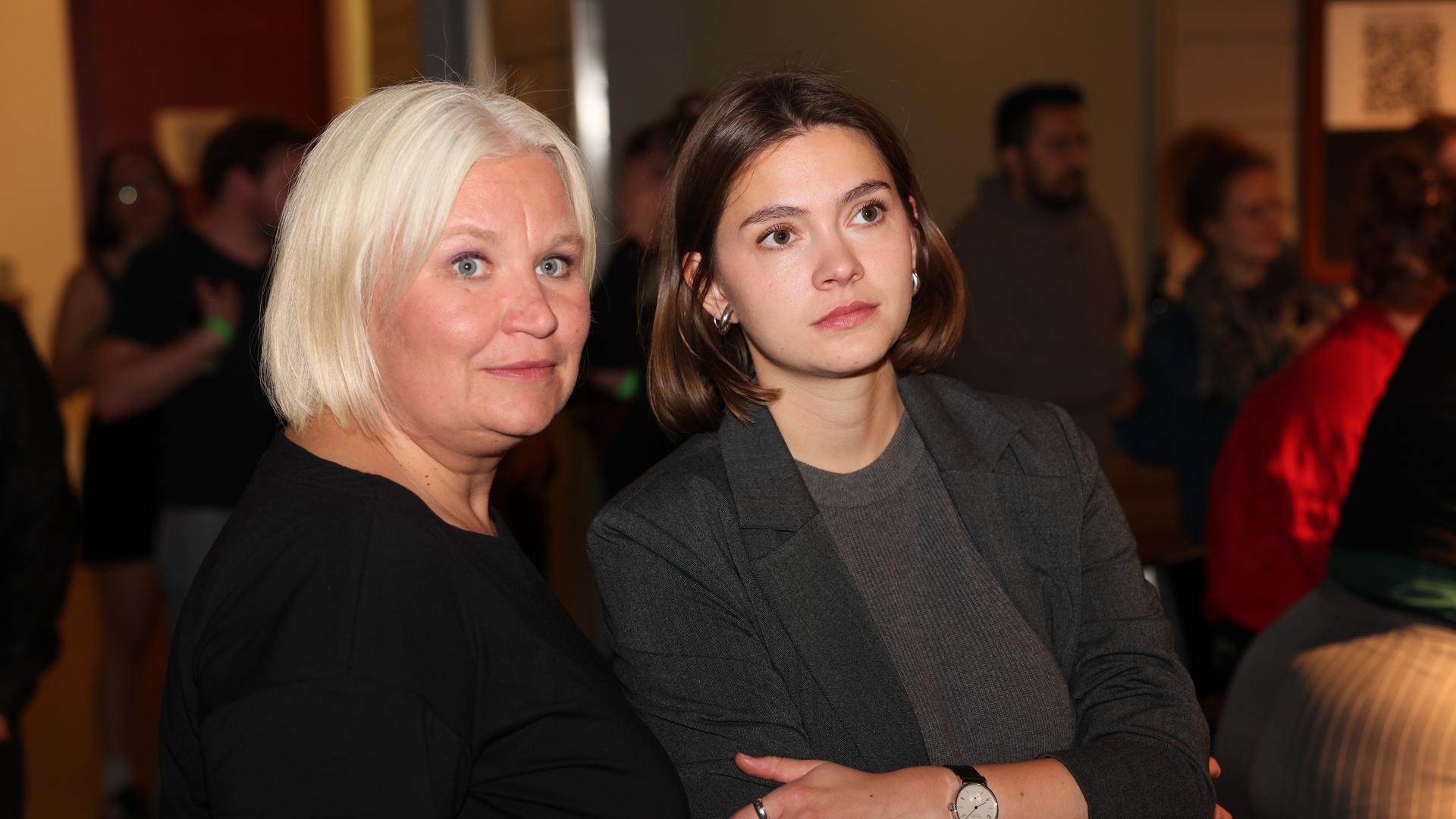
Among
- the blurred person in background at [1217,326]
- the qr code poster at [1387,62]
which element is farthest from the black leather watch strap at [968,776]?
the qr code poster at [1387,62]

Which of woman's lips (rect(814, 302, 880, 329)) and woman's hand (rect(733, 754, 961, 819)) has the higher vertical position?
woman's lips (rect(814, 302, 880, 329))

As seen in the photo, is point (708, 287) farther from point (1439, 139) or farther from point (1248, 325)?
point (1248, 325)

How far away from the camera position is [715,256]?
174cm

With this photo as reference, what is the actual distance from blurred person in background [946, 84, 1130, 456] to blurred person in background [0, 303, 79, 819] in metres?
2.43

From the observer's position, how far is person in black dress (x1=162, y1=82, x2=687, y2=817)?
1092 mm

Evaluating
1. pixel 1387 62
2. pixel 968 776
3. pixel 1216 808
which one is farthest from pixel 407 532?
pixel 1387 62

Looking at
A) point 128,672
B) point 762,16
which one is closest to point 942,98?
point 762,16

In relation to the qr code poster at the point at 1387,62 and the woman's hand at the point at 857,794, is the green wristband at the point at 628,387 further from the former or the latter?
the qr code poster at the point at 1387,62

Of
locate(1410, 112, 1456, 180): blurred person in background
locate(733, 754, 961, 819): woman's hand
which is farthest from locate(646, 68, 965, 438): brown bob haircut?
locate(1410, 112, 1456, 180): blurred person in background

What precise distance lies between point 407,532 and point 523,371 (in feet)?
0.79

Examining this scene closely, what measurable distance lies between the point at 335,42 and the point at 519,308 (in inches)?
260

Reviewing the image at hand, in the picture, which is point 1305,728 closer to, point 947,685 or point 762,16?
point 947,685

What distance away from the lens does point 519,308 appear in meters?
1.37

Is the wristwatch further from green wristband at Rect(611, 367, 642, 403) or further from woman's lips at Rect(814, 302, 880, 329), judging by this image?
green wristband at Rect(611, 367, 642, 403)
